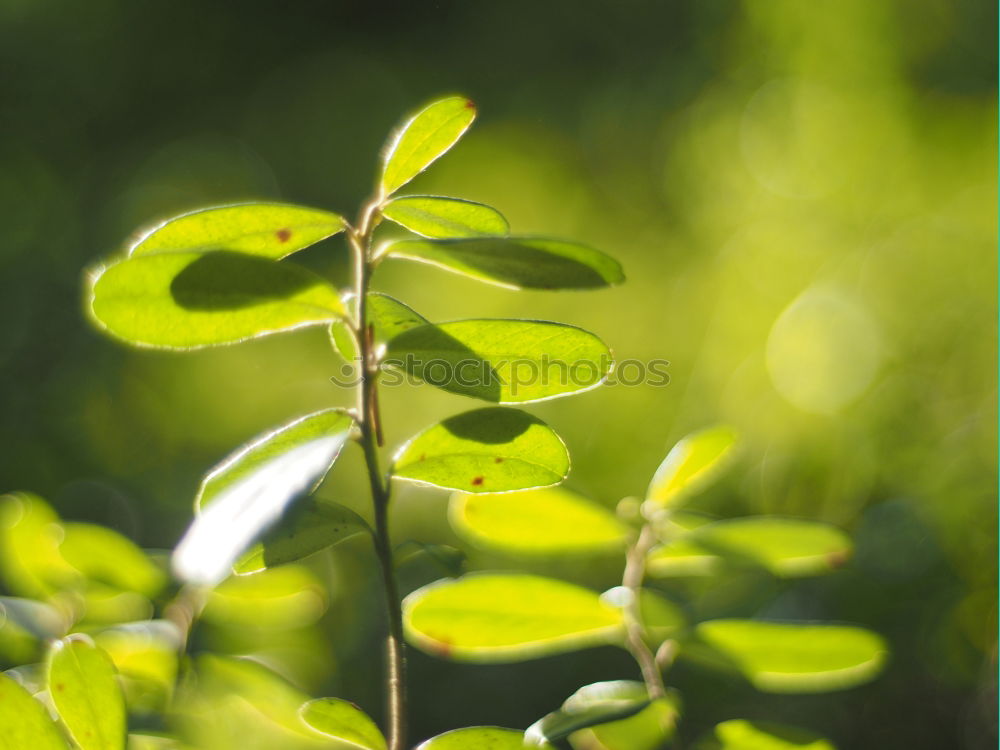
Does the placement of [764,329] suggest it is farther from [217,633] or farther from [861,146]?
[217,633]

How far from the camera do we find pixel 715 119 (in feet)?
7.91

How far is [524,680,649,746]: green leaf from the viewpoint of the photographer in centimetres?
55

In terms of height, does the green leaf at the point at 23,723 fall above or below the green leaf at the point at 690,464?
below

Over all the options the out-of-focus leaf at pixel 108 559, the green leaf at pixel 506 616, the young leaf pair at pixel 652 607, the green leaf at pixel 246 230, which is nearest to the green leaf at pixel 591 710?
the young leaf pair at pixel 652 607

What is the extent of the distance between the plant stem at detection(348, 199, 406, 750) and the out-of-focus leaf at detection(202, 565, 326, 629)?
39cm

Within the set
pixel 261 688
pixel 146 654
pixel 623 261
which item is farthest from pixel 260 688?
pixel 623 261

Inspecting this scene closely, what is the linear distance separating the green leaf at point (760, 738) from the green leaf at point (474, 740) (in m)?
0.17

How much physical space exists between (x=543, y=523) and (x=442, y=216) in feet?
1.10

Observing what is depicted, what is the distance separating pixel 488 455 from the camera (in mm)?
558

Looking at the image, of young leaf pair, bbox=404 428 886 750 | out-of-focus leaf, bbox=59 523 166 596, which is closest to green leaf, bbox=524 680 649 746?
young leaf pair, bbox=404 428 886 750

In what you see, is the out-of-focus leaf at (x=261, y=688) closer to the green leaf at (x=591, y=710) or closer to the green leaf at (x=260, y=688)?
the green leaf at (x=260, y=688)

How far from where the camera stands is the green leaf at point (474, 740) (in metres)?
0.53

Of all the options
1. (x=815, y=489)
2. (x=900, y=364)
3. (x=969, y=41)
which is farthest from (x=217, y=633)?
(x=969, y=41)

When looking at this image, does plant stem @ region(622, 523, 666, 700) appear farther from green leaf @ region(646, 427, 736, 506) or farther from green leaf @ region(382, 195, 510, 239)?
green leaf @ region(382, 195, 510, 239)
